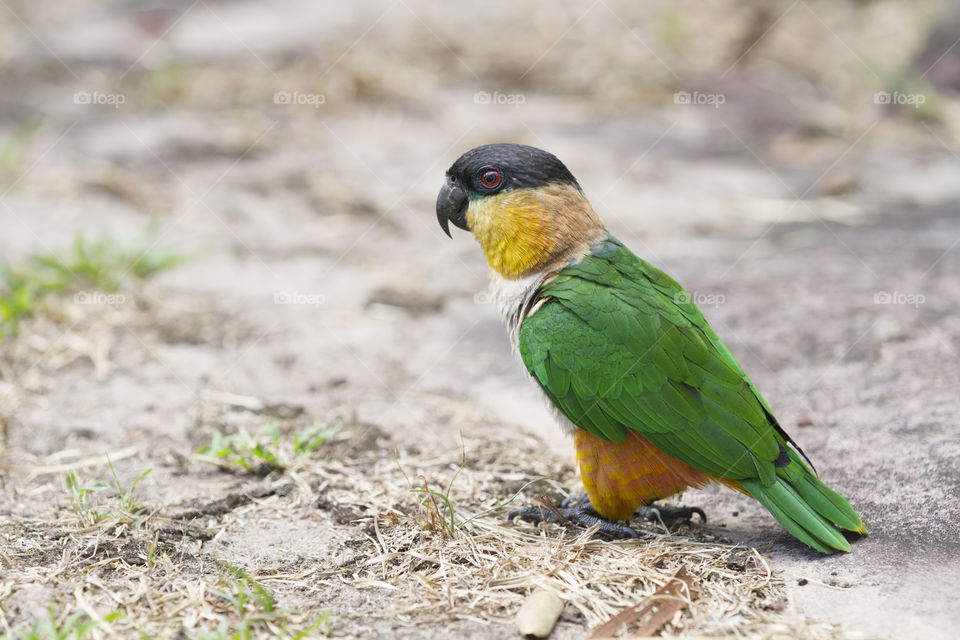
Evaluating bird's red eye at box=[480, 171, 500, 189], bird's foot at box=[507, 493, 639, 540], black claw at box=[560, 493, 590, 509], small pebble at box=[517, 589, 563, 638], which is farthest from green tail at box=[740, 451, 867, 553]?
bird's red eye at box=[480, 171, 500, 189]

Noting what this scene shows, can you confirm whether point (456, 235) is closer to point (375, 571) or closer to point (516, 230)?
point (516, 230)

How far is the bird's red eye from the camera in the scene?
3.29 metres

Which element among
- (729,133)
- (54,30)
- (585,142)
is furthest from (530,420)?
(54,30)

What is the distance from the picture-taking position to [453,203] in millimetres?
3439

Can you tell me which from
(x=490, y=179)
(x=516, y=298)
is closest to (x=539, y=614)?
(x=516, y=298)

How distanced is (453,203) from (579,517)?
1.39 meters

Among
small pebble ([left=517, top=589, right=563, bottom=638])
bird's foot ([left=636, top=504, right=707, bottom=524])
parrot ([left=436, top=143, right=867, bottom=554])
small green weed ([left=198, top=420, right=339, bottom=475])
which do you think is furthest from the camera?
small green weed ([left=198, top=420, right=339, bottom=475])

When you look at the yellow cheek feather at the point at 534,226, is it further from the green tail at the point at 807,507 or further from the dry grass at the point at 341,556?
the green tail at the point at 807,507

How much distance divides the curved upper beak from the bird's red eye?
0.13 metres

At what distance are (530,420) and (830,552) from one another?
165cm

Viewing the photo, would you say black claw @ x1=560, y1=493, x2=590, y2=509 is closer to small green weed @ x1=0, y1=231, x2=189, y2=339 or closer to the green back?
the green back

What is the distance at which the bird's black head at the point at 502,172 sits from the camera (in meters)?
3.24

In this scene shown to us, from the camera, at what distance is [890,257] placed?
526 cm

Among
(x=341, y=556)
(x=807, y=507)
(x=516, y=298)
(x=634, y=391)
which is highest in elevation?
(x=516, y=298)
